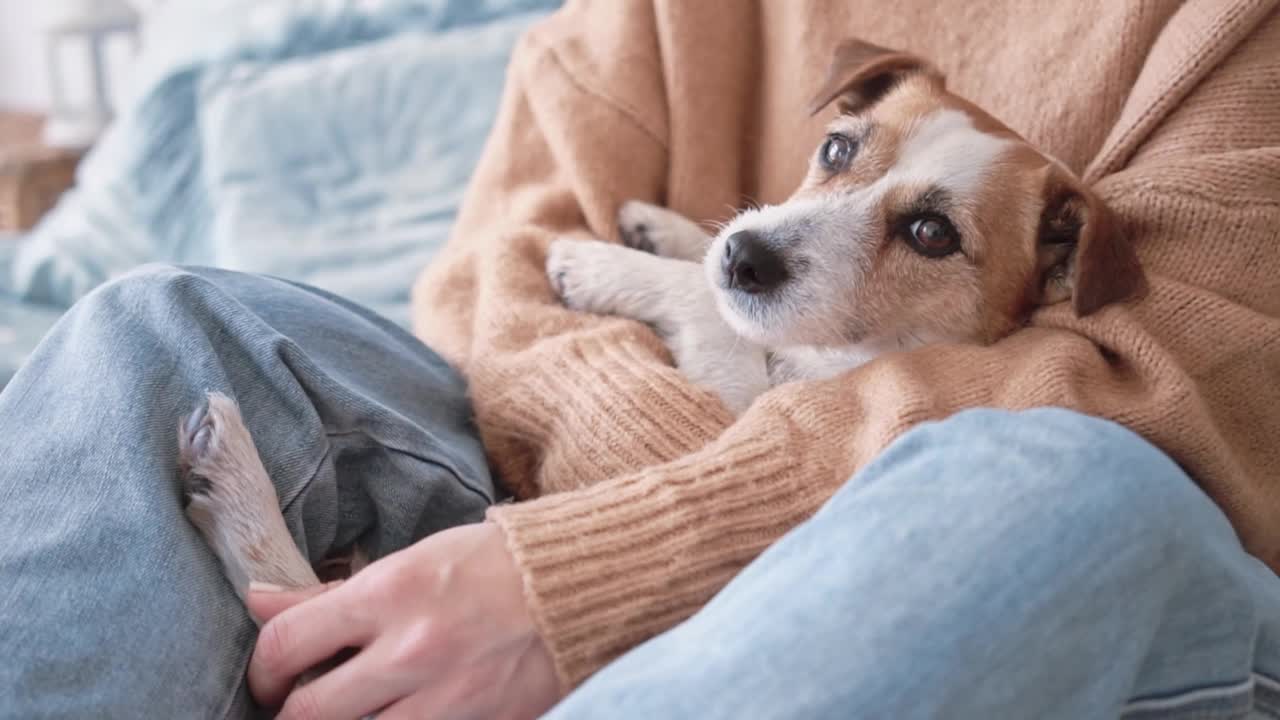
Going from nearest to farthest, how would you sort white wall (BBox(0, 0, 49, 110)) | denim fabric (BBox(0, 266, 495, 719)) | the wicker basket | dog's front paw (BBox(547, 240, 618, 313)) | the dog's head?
1. denim fabric (BBox(0, 266, 495, 719))
2. the dog's head
3. dog's front paw (BBox(547, 240, 618, 313))
4. the wicker basket
5. white wall (BBox(0, 0, 49, 110))

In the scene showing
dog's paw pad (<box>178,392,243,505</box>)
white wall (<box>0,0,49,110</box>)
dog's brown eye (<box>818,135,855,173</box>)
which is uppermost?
dog's brown eye (<box>818,135,855,173</box>)

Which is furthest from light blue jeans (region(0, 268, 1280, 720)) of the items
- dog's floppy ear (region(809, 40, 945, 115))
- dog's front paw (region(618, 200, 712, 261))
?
dog's floppy ear (region(809, 40, 945, 115))

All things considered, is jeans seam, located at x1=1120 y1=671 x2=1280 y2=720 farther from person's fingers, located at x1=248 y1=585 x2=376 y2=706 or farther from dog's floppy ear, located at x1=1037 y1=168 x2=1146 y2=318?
person's fingers, located at x1=248 y1=585 x2=376 y2=706

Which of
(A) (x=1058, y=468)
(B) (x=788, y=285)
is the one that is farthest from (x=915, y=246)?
(A) (x=1058, y=468)

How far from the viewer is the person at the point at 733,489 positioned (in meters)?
0.67

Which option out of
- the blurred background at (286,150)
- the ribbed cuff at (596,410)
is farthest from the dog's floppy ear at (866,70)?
the blurred background at (286,150)

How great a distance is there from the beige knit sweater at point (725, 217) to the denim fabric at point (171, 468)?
133 millimetres

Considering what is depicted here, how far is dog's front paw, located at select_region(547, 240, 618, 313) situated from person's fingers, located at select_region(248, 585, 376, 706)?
0.52 m

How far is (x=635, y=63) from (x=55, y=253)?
1718mm

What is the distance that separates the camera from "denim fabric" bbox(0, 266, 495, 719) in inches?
29.5

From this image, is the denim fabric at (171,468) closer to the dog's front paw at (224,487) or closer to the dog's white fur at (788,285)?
the dog's front paw at (224,487)

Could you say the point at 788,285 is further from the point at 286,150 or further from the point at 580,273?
the point at 286,150

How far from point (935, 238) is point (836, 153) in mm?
157

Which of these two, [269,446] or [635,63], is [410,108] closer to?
[635,63]
